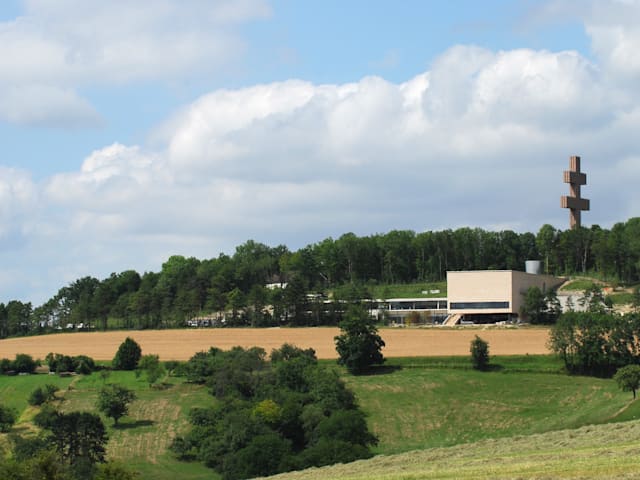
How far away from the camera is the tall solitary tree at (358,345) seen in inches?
4461

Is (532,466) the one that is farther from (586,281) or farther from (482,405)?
(586,281)

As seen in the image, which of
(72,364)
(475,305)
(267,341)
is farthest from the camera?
(475,305)

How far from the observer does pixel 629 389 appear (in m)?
89.0

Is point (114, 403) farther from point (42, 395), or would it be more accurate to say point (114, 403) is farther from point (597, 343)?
point (597, 343)

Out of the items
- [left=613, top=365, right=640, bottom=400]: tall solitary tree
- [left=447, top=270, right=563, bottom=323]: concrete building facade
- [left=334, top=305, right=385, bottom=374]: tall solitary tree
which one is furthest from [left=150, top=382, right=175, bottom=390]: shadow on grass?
[left=447, top=270, right=563, bottom=323]: concrete building facade

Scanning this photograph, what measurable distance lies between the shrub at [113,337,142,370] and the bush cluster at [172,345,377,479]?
21146mm

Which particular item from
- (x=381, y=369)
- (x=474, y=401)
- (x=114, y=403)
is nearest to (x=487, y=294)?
(x=381, y=369)

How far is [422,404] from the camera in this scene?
96500mm

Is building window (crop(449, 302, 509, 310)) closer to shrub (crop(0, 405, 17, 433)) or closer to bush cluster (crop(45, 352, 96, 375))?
bush cluster (crop(45, 352, 96, 375))

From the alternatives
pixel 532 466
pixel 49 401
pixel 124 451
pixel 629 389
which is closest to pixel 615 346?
pixel 629 389

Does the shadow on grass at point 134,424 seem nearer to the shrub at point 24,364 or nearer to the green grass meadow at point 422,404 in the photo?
the green grass meadow at point 422,404

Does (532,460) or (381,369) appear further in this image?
(381,369)

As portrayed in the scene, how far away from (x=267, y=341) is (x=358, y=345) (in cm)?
2828

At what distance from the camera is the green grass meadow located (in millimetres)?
81688
